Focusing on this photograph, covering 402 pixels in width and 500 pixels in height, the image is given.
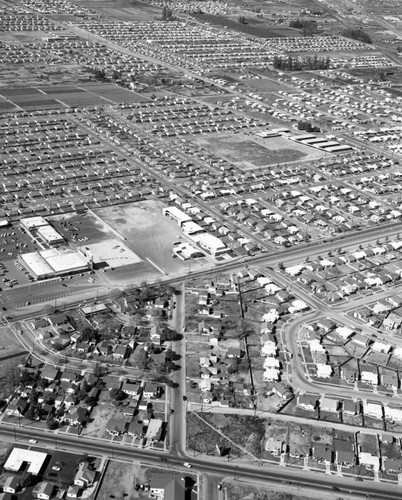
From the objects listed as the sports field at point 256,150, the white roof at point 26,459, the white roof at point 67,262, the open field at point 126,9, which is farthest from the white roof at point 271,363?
the open field at point 126,9

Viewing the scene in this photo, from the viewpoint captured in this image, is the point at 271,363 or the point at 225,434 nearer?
the point at 225,434

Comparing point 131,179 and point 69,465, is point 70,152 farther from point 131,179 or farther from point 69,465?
point 69,465

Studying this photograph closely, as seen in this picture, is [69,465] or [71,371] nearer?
[69,465]

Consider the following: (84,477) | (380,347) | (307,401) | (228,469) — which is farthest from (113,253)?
(228,469)

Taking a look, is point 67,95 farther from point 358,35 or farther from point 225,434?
point 358,35

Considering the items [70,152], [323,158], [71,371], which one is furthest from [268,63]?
[71,371]
